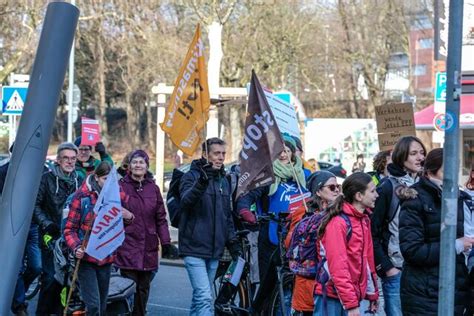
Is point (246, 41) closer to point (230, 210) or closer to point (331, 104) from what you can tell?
point (331, 104)

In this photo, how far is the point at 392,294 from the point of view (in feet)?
25.0

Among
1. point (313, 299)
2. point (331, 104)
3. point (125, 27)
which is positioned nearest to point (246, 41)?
point (125, 27)

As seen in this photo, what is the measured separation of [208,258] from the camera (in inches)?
326

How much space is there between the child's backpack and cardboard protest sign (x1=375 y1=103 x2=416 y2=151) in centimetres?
339

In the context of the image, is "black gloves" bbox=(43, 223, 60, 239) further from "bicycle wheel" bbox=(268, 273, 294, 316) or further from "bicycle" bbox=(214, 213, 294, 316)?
"bicycle wheel" bbox=(268, 273, 294, 316)

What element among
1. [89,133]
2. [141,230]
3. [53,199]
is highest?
[89,133]

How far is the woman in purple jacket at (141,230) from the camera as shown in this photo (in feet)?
27.6

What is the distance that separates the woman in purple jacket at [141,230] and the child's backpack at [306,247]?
6.57 feet

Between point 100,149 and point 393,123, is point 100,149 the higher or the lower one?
the lower one

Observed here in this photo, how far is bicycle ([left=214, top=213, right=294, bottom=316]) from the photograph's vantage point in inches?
322

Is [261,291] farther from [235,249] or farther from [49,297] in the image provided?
[49,297]

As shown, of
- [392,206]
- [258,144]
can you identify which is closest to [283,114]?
[258,144]

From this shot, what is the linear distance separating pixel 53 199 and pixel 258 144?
7.74 feet

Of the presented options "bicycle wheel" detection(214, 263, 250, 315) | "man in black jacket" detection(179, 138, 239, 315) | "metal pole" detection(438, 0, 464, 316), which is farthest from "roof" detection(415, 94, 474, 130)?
"metal pole" detection(438, 0, 464, 316)
